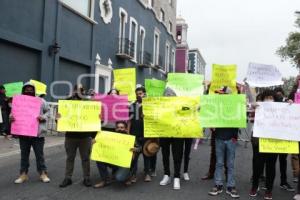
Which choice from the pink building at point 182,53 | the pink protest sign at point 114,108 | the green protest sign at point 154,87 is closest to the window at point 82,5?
the green protest sign at point 154,87

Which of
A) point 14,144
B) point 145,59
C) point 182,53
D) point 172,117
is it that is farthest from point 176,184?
point 182,53

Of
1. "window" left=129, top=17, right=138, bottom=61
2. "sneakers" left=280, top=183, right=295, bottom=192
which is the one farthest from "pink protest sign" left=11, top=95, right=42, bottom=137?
"window" left=129, top=17, right=138, bottom=61

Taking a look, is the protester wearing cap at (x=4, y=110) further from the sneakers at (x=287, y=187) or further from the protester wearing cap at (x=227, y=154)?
the sneakers at (x=287, y=187)

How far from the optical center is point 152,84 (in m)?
9.77

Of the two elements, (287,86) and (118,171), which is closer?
(118,171)

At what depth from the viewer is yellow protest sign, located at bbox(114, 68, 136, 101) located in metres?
9.69

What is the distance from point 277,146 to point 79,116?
10.1 feet

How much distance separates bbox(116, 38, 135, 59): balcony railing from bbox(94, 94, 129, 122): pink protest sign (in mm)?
15217

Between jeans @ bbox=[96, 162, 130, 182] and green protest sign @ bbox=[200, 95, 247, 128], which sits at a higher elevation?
green protest sign @ bbox=[200, 95, 247, 128]

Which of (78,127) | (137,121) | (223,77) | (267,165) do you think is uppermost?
(223,77)

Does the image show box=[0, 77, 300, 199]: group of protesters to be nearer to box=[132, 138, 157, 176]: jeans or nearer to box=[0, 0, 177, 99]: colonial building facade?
box=[132, 138, 157, 176]: jeans

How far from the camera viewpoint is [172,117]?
7.20 meters

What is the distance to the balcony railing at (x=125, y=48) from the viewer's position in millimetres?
23036

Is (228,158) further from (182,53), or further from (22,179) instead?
(182,53)
